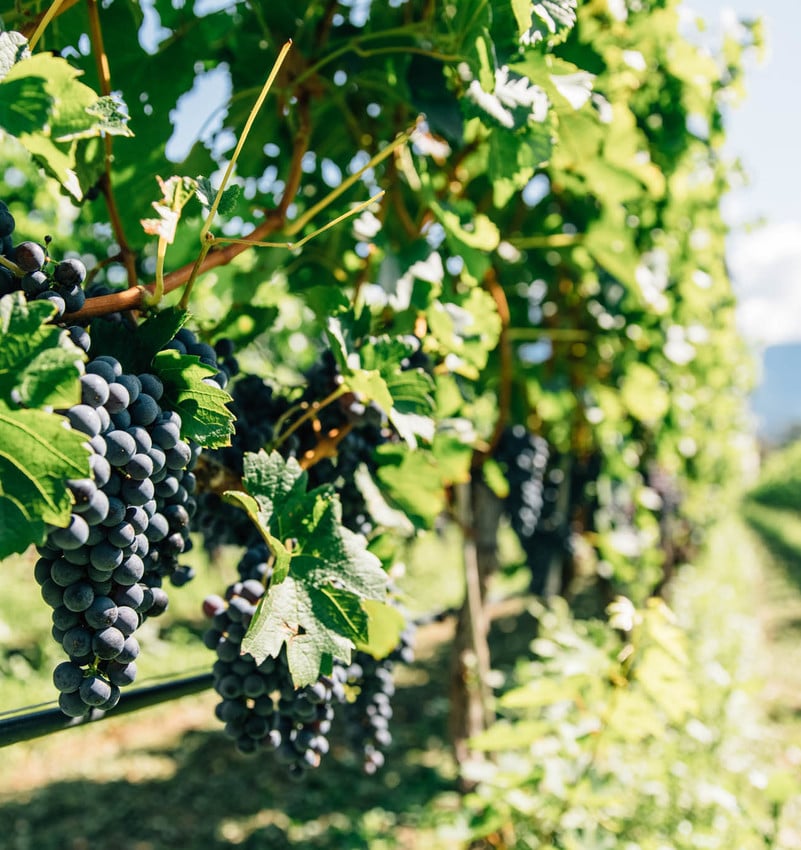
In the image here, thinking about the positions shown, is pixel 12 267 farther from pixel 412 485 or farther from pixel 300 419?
pixel 412 485

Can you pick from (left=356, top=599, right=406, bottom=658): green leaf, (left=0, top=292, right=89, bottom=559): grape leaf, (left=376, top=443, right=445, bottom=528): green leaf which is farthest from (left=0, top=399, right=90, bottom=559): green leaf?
(left=376, top=443, right=445, bottom=528): green leaf

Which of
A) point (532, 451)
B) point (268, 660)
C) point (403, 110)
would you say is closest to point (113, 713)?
point (268, 660)

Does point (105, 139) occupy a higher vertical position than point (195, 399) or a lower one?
higher

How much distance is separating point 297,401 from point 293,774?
66cm

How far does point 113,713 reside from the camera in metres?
1.10

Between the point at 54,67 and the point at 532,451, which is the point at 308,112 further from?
the point at 532,451

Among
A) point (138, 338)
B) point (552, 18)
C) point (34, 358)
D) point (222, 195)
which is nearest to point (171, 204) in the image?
point (222, 195)

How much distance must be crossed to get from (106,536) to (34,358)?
0.70 ft

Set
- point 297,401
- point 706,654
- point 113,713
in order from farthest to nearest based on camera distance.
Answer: point 706,654
point 297,401
point 113,713

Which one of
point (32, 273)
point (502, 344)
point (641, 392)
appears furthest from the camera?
point (641, 392)

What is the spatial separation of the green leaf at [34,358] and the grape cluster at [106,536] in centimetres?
5

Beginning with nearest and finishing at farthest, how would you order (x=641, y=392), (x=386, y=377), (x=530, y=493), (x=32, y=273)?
(x=32, y=273)
(x=386, y=377)
(x=641, y=392)
(x=530, y=493)

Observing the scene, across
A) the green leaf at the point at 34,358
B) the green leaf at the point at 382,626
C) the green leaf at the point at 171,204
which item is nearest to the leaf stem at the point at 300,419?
the green leaf at the point at 382,626

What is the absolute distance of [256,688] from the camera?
1.13m
